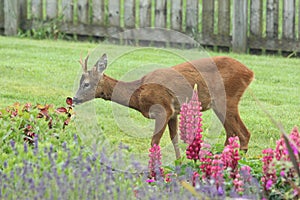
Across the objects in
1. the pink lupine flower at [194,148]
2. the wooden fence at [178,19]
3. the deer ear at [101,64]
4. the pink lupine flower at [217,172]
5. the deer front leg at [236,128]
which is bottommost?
the deer front leg at [236,128]

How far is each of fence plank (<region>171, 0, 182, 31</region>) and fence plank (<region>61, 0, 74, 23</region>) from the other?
1.74 metres

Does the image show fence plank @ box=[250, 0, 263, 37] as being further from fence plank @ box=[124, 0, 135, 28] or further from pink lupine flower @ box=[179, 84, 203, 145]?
pink lupine flower @ box=[179, 84, 203, 145]

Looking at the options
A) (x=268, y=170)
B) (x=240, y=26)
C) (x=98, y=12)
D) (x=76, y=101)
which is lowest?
(x=268, y=170)

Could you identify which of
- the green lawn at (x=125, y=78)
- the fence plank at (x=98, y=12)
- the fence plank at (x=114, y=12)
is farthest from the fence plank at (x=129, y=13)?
the green lawn at (x=125, y=78)

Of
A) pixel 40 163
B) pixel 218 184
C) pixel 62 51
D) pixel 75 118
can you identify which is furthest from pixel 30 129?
pixel 62 51

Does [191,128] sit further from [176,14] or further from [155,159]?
[176,14]

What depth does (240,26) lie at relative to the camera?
1317 cm

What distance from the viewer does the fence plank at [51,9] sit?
45.8 ft

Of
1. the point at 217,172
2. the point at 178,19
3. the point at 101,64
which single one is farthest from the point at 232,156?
the point at 178,19

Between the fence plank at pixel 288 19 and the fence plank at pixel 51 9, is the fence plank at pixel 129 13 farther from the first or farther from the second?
the fence plank at pixel 288 19

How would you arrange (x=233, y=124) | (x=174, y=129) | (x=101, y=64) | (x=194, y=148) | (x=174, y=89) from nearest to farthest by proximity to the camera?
(x=194, y=148) < (x=101, y=64) < (x=174, y=89) < (x=174, y=129) < (x=233, y=124)

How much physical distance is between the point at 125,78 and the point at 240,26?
4.96 metres

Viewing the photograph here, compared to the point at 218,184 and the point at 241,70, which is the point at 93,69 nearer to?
the point at 241,70

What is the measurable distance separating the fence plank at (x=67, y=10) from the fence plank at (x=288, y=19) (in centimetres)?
360
